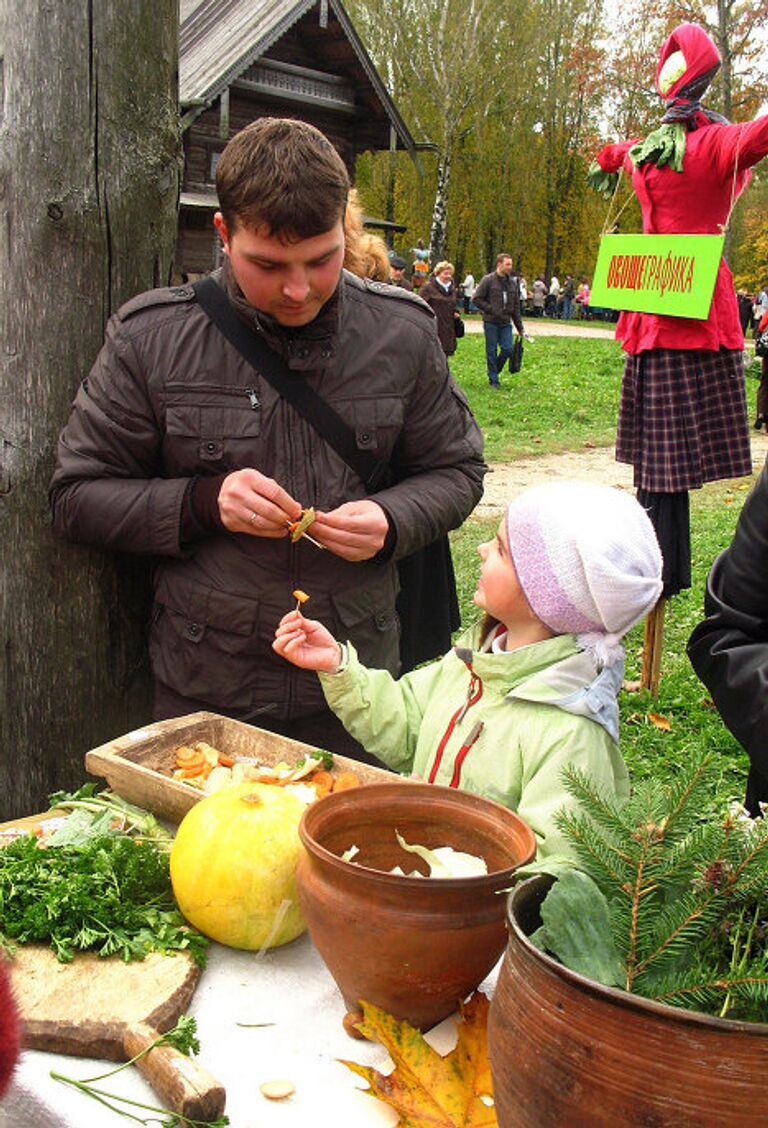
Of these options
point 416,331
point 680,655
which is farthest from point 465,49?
point 416,331

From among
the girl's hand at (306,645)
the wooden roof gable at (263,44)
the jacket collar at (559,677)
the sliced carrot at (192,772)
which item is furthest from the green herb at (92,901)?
the wooden roof gable at (263,44)

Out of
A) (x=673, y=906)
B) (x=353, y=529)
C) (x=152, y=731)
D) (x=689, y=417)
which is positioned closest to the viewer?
(x=673, y=906)

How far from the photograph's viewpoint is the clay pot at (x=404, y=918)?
1.38m

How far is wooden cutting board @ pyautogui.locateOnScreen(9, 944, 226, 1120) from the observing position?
1366 mm

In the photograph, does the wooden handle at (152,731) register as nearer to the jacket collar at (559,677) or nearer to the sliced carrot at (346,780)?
the sliced carrot at (346,780)

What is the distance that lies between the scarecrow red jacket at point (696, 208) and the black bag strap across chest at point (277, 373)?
93.2 inches

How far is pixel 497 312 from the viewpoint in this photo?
18000mm

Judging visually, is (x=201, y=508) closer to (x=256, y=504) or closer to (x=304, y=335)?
(x=256, y=504)

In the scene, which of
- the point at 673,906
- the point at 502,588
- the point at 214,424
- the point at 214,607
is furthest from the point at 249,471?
the point at 673,906

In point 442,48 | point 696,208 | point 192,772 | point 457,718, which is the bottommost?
point 192,772

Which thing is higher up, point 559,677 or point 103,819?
point 559,677

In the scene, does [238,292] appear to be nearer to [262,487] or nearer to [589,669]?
[262,487]

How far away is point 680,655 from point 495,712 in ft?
14.1

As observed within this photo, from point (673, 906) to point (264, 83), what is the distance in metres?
19.0
